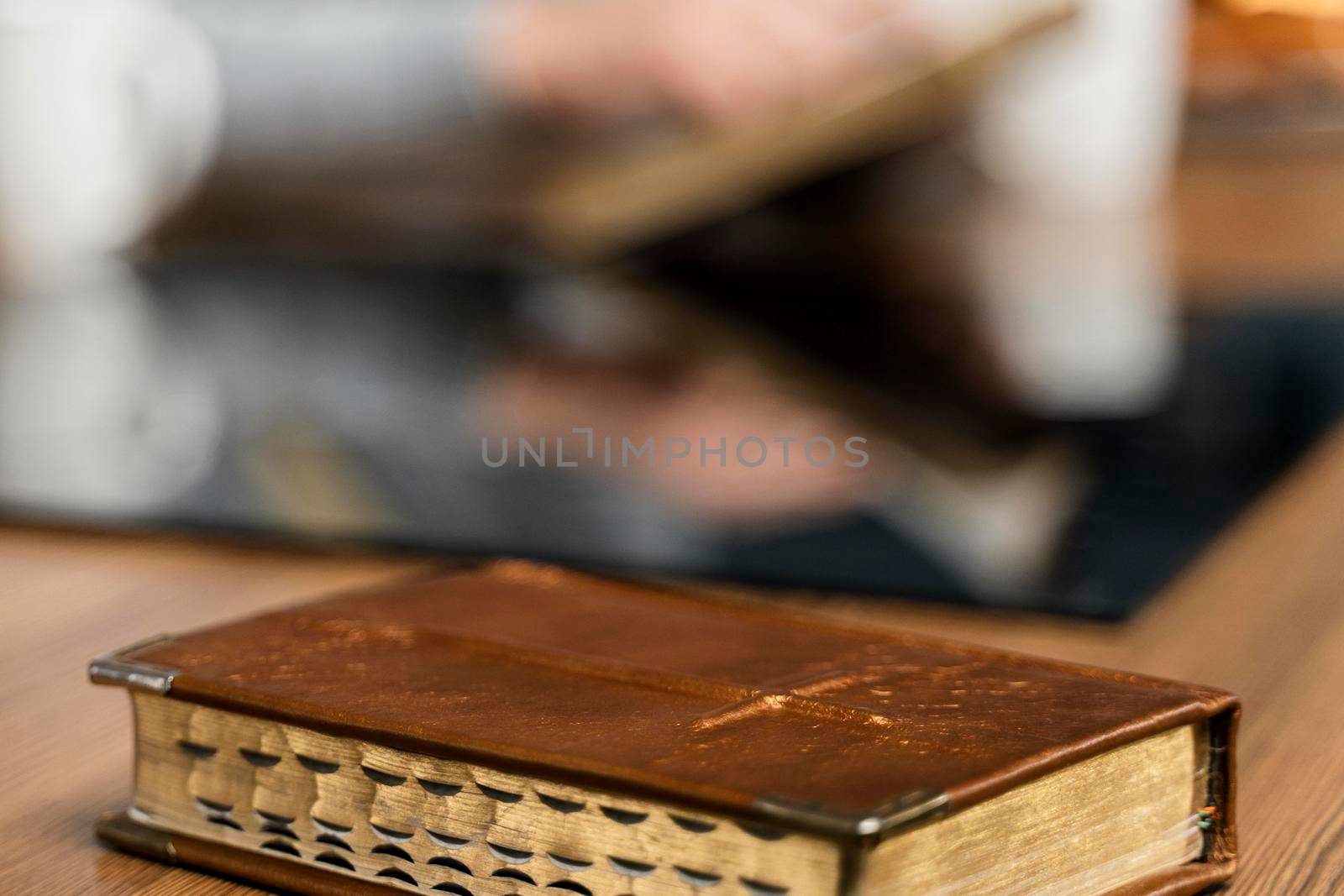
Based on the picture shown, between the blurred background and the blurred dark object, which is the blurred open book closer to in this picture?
the blurred background

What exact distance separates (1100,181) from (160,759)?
125 inches

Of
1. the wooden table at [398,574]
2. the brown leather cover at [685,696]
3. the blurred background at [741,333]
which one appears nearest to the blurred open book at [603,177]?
the blurred background at [741,333]

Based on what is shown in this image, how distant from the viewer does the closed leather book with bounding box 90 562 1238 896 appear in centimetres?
27

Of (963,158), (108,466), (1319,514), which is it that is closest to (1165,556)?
(1319,514)

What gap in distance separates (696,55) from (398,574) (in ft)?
5.28

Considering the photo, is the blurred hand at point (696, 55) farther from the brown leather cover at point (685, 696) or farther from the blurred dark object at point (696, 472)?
the brown leather cover at point (685, 696)

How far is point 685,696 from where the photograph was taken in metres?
0.31

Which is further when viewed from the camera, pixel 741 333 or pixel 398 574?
pixel 741 333

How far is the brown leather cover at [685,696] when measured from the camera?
273 millimetres

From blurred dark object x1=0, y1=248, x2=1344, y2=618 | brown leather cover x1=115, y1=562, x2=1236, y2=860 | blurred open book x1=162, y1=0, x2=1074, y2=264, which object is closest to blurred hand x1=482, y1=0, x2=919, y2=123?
blurred open book x1=162, y1=0, x2=1074, y2=264

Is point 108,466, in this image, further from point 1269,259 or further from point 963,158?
point 963,158

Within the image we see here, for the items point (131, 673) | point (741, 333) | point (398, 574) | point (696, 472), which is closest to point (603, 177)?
point (741, 333)

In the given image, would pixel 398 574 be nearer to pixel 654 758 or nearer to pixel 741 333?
pixel 654 758

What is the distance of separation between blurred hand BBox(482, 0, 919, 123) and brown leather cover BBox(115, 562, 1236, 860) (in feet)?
5.73
